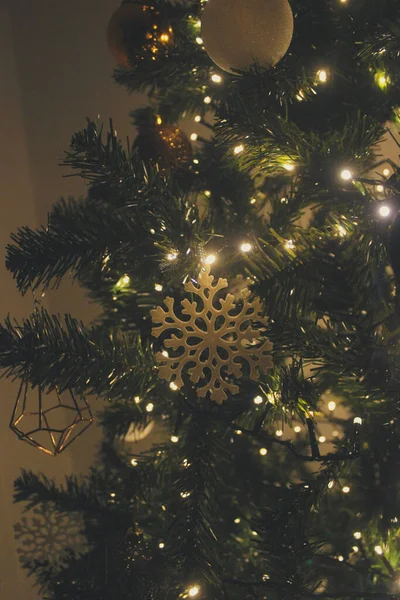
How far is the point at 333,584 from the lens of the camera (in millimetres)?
766

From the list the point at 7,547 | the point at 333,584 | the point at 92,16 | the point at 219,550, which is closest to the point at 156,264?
the point at 219,550

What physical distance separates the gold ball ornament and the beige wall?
23.9 inches

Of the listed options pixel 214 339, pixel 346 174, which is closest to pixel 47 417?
pixel 214 339

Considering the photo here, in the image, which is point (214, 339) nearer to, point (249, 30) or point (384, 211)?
point (384, 211)

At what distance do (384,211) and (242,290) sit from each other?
0.15 m

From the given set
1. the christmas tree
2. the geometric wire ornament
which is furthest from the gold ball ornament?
the geometric wire ornament

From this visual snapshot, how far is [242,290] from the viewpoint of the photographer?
1.73 ft

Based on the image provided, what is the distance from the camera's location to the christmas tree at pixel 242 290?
515mm

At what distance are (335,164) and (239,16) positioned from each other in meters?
0.17

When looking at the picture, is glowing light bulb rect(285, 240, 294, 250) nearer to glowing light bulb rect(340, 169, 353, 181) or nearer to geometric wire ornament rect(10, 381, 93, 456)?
glowing light bulb rect(340, 169, 353, 181)

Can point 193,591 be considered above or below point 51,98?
below

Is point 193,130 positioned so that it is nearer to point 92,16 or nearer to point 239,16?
point 92,16

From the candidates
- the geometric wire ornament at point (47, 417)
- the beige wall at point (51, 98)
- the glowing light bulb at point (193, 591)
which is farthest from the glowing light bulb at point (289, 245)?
the beige wall at point (51, 98)

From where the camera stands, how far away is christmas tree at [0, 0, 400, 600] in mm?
515
